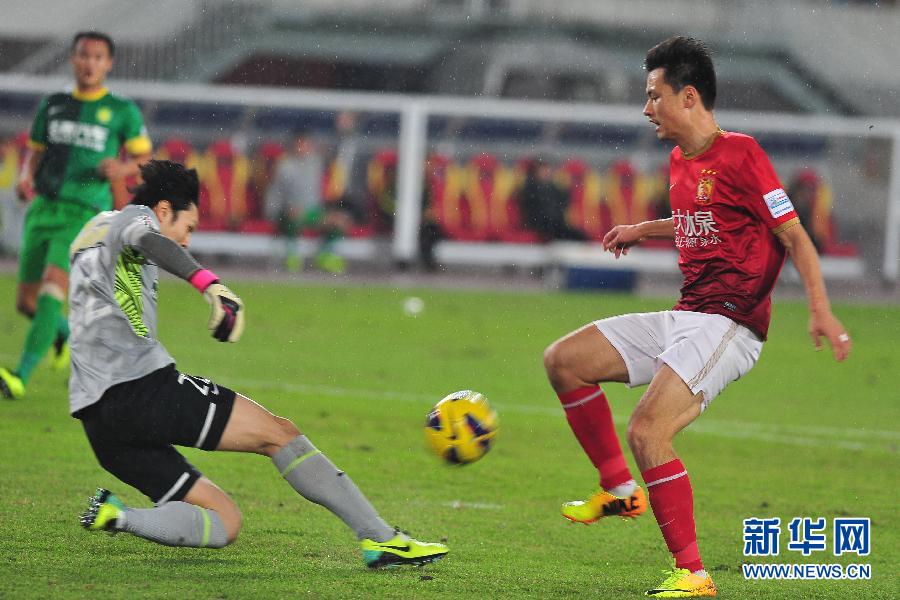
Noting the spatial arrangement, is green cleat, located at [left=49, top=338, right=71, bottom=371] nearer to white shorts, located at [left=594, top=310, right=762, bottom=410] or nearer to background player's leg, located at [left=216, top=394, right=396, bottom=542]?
background player's leg, located at [left=216, top=394, right=396, bottom=542]

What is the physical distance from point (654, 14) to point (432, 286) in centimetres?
1412

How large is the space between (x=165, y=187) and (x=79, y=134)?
460 cm

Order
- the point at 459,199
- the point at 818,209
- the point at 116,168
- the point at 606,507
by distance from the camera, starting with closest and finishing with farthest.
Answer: the point at 606,507
the point at 116,168
the point at 459,199
the point at 818,209

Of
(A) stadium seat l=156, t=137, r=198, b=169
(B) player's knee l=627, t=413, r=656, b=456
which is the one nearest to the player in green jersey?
(B) player's knee l=627, t=413, r=656, b=456

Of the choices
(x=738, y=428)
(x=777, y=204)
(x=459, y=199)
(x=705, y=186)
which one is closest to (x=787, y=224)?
(x=777, y=204)

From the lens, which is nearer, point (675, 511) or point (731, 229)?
point (675, 511)

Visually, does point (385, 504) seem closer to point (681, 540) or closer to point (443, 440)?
point (443, 440)

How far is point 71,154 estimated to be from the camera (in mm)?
Result: 9828

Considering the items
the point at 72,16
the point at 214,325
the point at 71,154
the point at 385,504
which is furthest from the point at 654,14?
the point at 214,325

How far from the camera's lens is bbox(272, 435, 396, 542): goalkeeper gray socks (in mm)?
5500

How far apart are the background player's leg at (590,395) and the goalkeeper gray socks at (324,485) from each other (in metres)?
1.01

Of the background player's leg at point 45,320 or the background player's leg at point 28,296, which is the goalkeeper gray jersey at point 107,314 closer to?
the background player's leg at point 45,320

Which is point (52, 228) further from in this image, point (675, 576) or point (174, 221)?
point (675, 576)

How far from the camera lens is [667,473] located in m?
5.46
